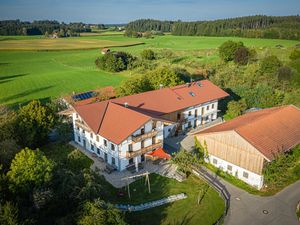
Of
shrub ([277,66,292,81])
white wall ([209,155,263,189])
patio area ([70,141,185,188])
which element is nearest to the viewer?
white wall ([209,155,263,189])

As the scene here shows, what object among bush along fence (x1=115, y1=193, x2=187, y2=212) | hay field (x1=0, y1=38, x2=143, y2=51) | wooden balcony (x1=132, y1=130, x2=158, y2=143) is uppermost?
hay field (x1=0, y1=38, x2=143, y2=51)

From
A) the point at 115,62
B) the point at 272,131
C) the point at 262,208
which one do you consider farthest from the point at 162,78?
the point at 115,62

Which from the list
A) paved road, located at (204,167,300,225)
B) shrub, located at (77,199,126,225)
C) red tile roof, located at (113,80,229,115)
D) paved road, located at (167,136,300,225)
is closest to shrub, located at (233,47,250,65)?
red tile roof, located at (113,80,229,115)

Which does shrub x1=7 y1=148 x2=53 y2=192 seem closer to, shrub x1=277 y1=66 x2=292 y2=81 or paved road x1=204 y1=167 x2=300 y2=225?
paved road x1=204 y1=167 x2=300 y2=225

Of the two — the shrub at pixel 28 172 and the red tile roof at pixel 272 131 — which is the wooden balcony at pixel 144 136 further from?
the shrub at pixel 28 172

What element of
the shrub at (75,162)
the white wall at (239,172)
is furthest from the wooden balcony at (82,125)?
the white wall at (239,172)

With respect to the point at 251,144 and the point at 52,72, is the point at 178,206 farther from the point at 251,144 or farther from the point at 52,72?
the point at 52,72

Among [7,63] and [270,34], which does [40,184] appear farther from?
[270,34]
